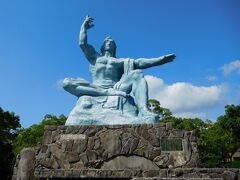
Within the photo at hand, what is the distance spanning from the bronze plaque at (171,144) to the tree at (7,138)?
31.3 ft

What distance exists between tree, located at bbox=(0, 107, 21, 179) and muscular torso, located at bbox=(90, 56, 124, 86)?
24.9 feet

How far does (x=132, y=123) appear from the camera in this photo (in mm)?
7316

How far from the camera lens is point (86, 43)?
9258 millimetres

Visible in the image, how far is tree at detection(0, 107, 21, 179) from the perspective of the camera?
13.8 meters

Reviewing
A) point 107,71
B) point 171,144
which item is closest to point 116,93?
point 107,71

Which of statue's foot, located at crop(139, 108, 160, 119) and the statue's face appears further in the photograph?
the statue's face

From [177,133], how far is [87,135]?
2135 millimetres

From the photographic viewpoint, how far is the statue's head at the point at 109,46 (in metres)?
9.46

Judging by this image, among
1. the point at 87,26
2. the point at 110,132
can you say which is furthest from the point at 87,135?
the point at 87,26

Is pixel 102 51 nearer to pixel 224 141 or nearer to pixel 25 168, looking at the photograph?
pixel 25 168

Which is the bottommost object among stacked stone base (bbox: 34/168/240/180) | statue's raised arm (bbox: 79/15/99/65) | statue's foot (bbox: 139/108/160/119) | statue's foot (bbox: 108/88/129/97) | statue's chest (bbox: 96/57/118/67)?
stacked stone base (bbox: 34/168/240/180)

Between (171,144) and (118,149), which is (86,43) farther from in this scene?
(171,144)

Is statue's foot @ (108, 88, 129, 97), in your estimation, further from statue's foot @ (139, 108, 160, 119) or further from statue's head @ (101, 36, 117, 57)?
statue's head @ (101, 36, 117, 57)

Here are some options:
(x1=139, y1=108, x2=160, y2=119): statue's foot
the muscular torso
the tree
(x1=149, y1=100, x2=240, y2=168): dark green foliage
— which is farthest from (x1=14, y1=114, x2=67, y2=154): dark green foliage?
(x1=139, y1=108, x2=160, y2=119): statue's foot
